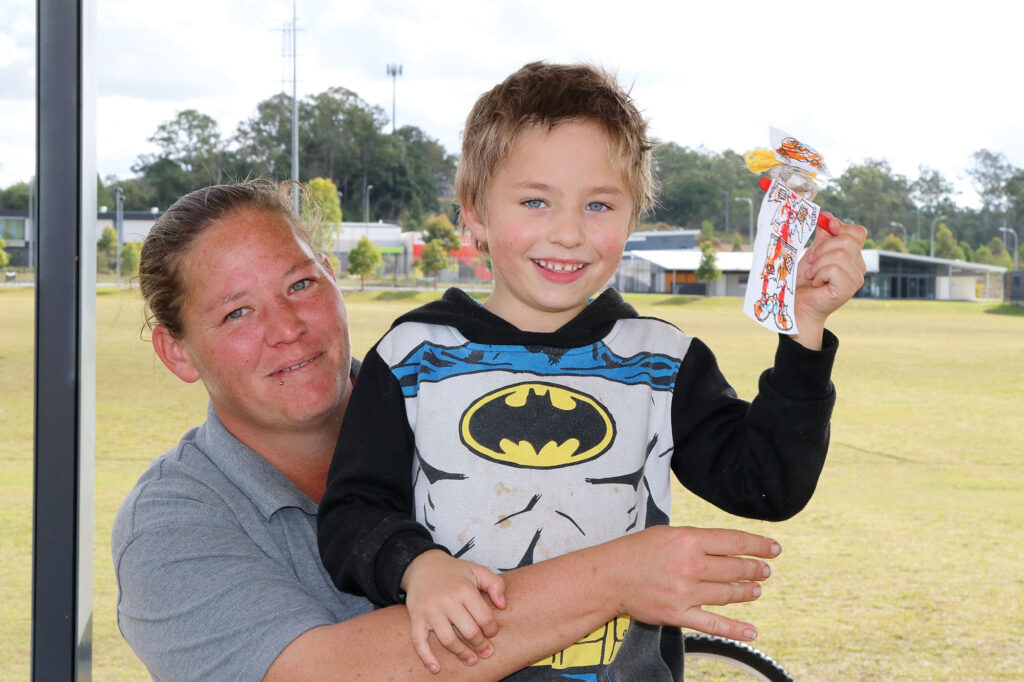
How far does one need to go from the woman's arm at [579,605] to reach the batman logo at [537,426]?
5.9 inches

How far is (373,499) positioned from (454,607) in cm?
17

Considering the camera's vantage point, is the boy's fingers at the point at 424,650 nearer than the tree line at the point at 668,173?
Yes

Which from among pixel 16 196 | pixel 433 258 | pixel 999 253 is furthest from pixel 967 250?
pixel 16 196

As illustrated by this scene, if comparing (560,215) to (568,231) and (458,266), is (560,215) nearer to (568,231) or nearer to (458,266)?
(568,231)

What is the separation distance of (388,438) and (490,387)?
0.38 ft

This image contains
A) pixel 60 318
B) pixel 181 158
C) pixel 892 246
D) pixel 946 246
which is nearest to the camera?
pixel 60 318

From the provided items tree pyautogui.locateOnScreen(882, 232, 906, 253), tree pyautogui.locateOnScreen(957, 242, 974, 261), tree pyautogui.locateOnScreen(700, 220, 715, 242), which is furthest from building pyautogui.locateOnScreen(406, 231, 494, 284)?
tree pyautogui.locateOnScreen(957, 242, 974, 261)

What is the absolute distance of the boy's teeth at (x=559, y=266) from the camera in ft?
3.26

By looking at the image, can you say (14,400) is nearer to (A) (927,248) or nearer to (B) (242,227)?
(B) (242,227)

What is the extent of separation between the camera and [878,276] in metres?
14.9

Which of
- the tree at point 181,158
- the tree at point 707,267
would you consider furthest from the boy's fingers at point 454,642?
the tree at point 707,267

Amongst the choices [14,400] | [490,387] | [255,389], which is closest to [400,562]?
[490,387]

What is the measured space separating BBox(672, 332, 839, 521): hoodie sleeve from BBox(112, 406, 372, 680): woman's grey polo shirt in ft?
1.30

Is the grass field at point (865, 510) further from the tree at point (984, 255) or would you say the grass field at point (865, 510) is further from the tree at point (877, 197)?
the tree at point (877, 197)
